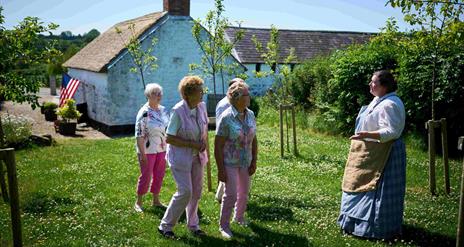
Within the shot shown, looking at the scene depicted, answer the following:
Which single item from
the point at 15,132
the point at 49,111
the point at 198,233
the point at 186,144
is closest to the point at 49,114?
the point at 49,111

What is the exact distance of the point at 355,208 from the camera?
19.4ft

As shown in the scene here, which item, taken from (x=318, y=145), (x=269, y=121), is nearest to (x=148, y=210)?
(x=318, y=145)

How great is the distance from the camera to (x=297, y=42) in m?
32.3

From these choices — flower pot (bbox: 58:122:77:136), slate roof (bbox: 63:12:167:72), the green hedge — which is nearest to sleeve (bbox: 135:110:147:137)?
the green hedge

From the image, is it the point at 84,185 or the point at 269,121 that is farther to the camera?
the point at 269,121

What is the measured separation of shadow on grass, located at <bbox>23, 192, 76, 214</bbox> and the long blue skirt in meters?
4.84

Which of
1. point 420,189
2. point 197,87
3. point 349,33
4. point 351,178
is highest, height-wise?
point 349,33

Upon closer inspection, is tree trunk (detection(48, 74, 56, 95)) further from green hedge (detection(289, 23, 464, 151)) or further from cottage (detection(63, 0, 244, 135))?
green hedge (detection(289, 23, 464, 151))

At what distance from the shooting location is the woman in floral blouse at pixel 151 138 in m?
6.55

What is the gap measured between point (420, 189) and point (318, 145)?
16.5ft

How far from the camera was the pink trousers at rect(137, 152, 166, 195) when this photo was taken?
6.78 m

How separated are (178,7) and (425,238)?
1759cm

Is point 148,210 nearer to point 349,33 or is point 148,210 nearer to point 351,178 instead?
point 351,178

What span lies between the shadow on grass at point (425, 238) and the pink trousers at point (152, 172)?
401 cm
